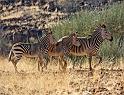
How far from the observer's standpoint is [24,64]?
76.4ft

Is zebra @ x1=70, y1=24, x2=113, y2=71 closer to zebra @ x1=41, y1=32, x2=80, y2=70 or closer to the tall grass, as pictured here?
zebra @ x1=41, y1=32, x2=80, y2=70

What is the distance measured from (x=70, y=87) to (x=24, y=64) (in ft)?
29.9

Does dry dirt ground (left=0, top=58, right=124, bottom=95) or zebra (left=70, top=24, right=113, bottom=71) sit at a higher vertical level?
zebra (left=70, top=24, right=113, bottom=71)

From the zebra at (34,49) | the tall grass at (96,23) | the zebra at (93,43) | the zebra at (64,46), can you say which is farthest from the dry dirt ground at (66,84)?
the tall grass at (96,23)

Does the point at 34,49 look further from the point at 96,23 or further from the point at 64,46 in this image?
the point at 96,23

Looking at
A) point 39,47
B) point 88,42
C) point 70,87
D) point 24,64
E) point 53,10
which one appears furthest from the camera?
point 53,10

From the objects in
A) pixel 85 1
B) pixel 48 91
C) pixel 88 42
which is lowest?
pixel 48 91

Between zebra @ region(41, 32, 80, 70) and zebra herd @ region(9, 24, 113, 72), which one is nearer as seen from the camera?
zebra herd @ region(9, 24, 113, 72)

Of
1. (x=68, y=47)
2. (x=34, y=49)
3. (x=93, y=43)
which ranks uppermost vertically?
(x=93, y=43)

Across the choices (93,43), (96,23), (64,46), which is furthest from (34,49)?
(96,23)

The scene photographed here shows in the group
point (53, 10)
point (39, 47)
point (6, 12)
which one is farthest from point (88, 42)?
point (6, 12)

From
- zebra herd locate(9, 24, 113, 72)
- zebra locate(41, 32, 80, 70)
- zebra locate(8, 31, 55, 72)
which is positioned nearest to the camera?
zebra herd locate(9, 24, 113, 72)

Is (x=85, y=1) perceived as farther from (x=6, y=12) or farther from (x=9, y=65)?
(x=9, y=65)

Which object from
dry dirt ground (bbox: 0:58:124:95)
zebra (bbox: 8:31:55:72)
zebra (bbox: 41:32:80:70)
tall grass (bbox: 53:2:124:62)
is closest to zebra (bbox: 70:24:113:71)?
zebra (bbox: 41:32:80:70)
